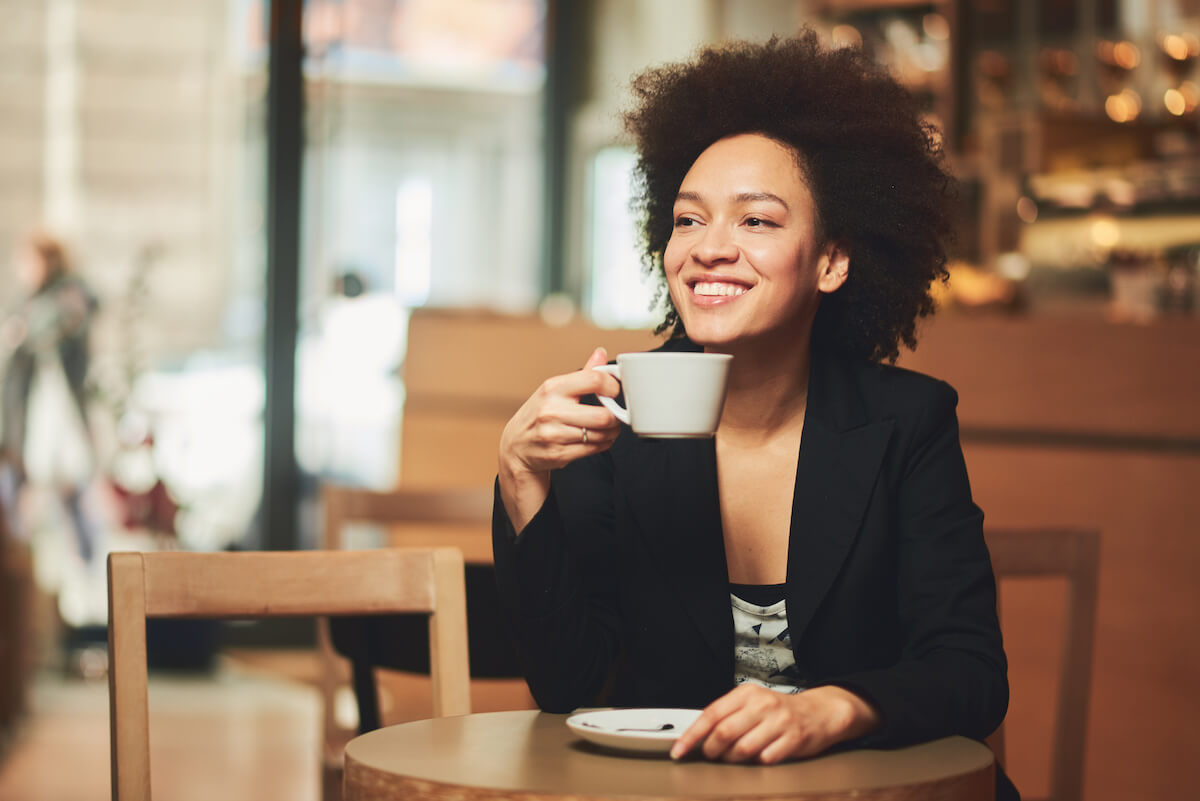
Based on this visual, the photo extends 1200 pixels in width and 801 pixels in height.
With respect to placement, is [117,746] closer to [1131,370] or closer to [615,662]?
[615,662]

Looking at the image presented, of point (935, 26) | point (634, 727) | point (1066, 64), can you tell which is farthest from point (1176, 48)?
point (634, 727)

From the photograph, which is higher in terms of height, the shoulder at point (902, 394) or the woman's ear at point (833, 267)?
the woman's ear at point (833, 267)

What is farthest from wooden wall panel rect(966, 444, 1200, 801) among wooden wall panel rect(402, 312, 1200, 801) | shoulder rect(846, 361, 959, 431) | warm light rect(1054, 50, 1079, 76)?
warm light rect(1054, 50, 1079, 76)

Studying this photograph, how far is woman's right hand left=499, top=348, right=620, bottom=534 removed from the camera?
1.25 meters

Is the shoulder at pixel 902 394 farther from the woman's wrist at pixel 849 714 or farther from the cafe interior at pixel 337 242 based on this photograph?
the cafe interior at pixel 337 242

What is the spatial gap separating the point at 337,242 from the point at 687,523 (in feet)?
14.3

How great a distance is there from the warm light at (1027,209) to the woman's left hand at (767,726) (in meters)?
4.59

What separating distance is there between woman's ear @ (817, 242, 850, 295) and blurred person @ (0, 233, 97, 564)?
4.21m

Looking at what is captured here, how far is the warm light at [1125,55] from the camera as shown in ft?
17.2

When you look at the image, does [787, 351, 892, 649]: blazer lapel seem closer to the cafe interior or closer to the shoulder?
the shoulder

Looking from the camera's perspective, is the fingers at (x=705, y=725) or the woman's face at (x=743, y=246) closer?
the fingers at (x=705, y=725)

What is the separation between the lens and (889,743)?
1.19 metres

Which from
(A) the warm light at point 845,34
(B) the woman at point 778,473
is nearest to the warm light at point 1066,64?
(A) the warm light at point 845,34

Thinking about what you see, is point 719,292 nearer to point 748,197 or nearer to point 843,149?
point 748,197
